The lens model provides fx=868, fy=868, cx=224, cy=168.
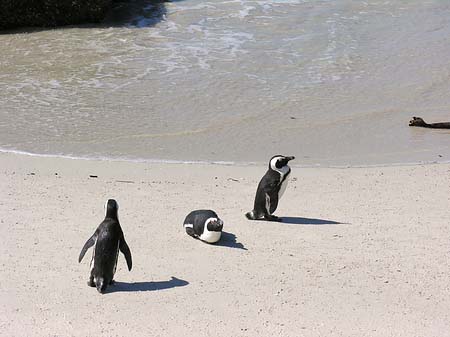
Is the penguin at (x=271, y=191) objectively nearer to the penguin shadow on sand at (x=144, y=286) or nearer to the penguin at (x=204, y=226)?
the penguin at (x=204, y=226)

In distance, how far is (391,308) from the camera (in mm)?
5227

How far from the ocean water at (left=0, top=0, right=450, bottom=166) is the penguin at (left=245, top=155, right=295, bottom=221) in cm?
195

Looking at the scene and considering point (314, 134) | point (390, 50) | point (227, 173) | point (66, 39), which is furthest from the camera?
point (66, 39)

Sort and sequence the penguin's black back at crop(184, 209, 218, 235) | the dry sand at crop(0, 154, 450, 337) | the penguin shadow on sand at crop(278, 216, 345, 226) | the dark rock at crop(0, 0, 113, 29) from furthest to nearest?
the dark rock at crop(0, 0, 113, 29)
the penguin shadow on sand at crop(278, 216, 345, 226)
the penguin's black back at crop(184, 209, 218, 235)
the dry sand at crop(0, 154, 450, 337)

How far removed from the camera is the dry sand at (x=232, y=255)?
5020 millimetres

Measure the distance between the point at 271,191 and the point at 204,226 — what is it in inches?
39.1

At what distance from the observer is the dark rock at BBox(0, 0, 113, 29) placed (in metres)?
17.3

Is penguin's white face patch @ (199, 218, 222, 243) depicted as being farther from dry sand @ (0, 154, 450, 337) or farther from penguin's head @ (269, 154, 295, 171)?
penguin's head @ (269, 154, 295, 171)

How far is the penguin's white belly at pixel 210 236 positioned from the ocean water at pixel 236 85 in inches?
115

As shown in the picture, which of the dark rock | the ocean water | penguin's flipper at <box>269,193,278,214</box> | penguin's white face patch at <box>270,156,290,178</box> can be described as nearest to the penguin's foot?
penguin's flipper at <box>269,193,278,214</box>

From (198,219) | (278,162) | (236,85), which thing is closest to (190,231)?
(198,219)

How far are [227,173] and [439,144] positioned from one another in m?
2.76

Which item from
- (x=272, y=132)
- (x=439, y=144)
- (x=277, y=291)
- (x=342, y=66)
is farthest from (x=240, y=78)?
(x=277, y=291)

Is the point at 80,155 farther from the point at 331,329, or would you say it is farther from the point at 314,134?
the point at 331,329
